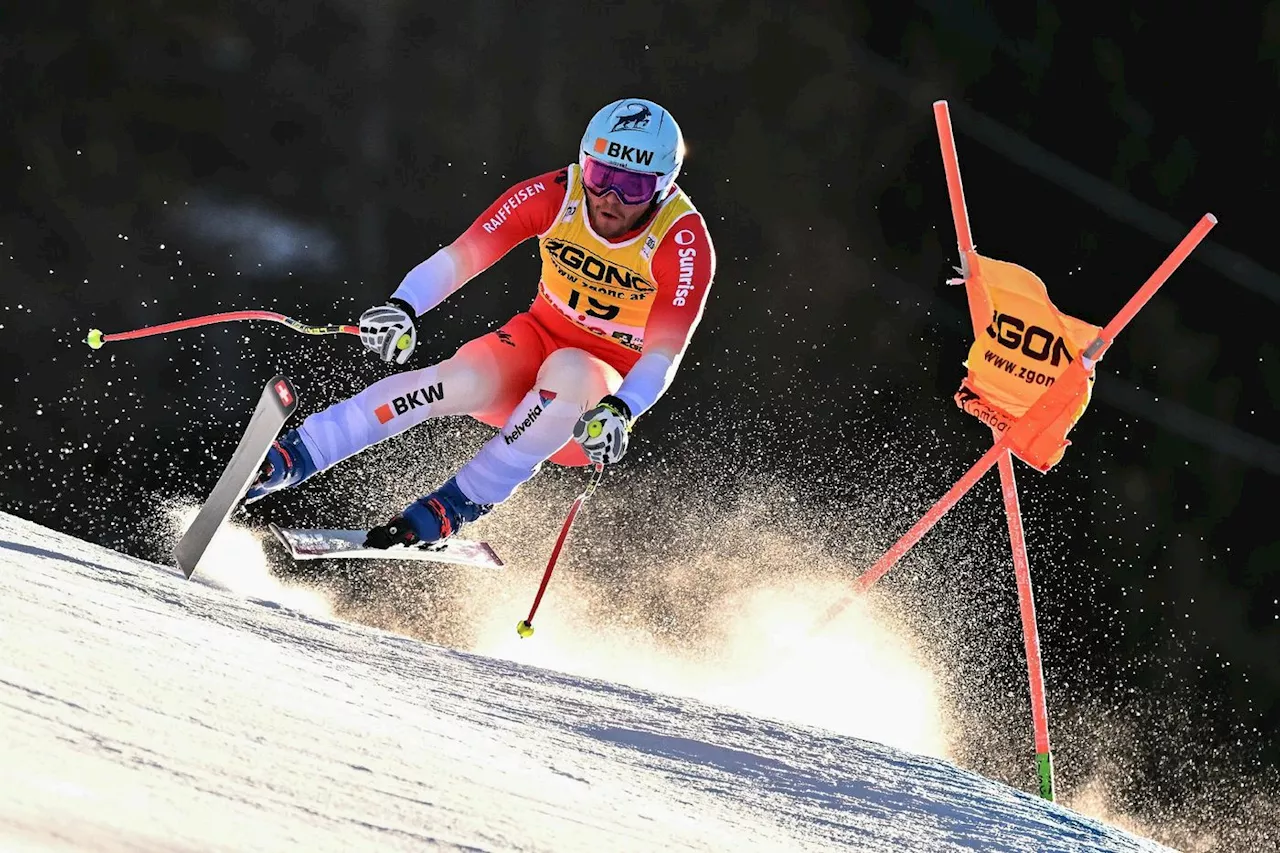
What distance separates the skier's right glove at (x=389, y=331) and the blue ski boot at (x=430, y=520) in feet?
1.65

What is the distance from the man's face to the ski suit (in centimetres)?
3

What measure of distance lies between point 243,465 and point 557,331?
48.2 inches

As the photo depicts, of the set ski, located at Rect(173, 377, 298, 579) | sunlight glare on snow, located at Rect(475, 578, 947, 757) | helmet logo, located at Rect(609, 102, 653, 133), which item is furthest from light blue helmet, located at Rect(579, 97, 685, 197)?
sunlight glare on snow, located at Rect(475, 578, 947, 757)

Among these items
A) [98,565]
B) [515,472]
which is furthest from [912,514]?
[98,565]

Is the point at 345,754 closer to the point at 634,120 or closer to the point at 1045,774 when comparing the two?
the point at 634,120

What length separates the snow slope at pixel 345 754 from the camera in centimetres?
117

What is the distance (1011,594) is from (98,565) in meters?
5.23

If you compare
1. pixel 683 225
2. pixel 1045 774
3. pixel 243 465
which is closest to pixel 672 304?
pixel 683 225

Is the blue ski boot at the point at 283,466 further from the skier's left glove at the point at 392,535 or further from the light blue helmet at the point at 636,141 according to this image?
the light blue helmet at the point at 636,141

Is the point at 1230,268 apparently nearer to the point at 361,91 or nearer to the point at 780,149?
the point at 780,149

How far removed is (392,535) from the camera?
3.95 metres

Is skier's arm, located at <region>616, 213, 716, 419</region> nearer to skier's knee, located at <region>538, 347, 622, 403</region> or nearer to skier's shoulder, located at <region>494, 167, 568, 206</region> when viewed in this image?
skier's knee, located at <region>538, 347, 622, 403</region>

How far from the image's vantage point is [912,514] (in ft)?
21.6

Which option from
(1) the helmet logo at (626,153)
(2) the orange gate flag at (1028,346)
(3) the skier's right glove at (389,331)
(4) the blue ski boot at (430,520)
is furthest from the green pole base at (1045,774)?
(3) the skier's right glove at (389,331)
